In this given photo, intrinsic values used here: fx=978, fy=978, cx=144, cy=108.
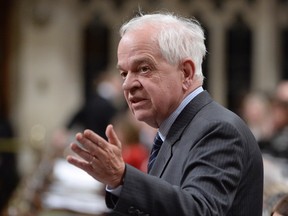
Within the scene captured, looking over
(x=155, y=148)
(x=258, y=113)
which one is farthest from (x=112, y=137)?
(x=258, y=113)

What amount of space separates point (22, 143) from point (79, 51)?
5.98ft

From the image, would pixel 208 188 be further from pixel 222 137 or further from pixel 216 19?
pixel 216 19

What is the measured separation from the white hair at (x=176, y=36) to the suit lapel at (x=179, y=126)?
0.08 meters

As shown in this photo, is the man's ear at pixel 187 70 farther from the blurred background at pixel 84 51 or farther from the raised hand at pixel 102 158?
the blurred background at pixel 84 51

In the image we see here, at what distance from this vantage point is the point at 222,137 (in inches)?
113

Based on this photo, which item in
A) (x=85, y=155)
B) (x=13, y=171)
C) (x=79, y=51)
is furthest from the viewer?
(x=79, y=51)

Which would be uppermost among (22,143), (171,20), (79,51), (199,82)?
(171,20)

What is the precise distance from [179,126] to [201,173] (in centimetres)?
31

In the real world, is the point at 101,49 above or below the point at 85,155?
below

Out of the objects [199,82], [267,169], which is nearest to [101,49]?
[267,169]

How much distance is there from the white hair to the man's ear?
0.04 feet

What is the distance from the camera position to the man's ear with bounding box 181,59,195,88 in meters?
3.03

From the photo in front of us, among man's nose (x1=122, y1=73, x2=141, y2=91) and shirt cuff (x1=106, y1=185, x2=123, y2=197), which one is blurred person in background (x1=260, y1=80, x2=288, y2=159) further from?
shirt cuff (x1=106, y1=185, x2=123, y2=197)

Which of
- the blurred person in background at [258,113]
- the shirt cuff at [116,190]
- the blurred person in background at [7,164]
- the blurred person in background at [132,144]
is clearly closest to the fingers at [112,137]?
the shirt cuff at [116,190]
